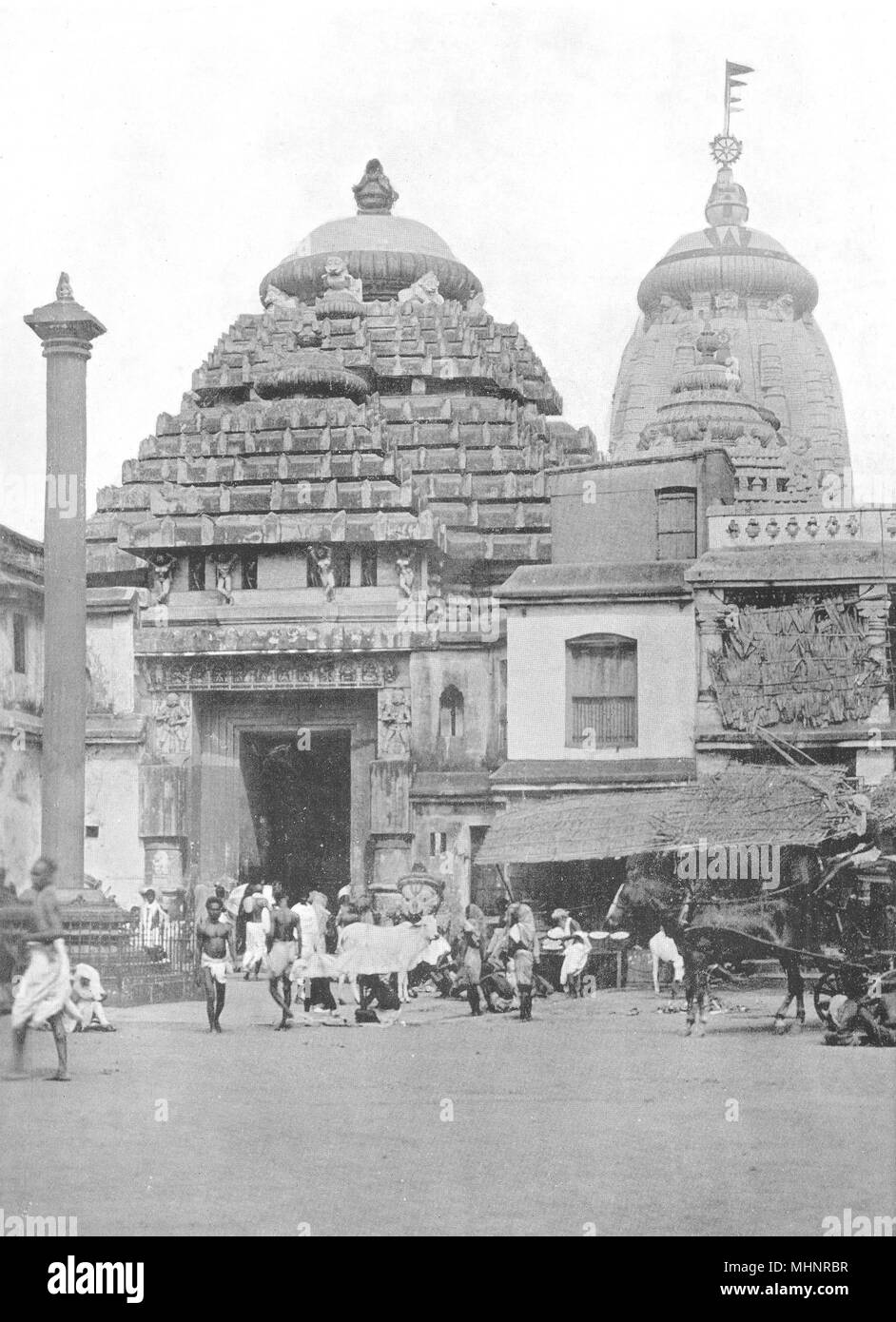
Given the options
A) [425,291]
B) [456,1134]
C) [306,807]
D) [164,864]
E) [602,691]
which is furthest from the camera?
[425,291]

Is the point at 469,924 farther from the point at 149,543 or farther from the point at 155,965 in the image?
the point at 149,543

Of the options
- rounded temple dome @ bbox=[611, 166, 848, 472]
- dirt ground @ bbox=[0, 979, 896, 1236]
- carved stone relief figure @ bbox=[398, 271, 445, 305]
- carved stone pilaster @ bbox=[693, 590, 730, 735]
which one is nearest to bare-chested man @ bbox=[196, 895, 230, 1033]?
dirt ground @ bbox=[0, 979, 896, 1236]

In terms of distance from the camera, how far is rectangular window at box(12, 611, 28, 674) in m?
36.0

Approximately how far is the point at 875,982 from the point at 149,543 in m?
18.8

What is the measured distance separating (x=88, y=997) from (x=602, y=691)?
11.8 meters

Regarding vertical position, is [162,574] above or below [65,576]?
above

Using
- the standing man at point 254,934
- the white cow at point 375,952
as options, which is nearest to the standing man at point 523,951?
the white cow at point 375,952

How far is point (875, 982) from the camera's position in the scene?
21.6m

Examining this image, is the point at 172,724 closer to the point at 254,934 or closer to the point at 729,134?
the point at 254,934

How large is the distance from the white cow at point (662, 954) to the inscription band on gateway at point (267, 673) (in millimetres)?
10520

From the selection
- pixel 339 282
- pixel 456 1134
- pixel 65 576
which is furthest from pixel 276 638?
pixel 456 1134

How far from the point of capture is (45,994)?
19.9 m

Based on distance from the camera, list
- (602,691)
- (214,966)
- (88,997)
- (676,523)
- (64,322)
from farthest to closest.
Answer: (676,523), (602,691), (64,322), (214,966), (88,997)

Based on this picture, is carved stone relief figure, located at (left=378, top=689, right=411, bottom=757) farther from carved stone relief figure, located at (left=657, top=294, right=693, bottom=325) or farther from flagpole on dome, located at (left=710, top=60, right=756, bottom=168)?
carved stone relief figure, located at (left=657, top=294, right=693, bottom=325)
